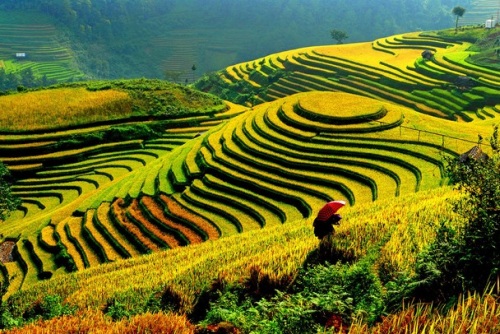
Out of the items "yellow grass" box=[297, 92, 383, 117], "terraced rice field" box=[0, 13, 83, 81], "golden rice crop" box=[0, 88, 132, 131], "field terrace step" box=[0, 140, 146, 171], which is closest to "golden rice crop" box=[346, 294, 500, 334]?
"yellow grass" box=[297, 92, 383, 117]

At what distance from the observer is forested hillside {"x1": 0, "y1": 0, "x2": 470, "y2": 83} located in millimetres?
158375

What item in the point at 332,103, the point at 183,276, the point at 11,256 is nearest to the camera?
the point at 183,276

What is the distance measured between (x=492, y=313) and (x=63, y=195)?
31.7 meters

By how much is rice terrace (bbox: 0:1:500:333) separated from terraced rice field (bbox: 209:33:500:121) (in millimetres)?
362

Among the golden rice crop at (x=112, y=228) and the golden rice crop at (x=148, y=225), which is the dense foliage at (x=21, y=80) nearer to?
the golden rice crop at (x=112, y=228)

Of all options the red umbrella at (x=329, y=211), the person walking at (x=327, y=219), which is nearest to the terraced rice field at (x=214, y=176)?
the person walking at (x=327, y=219)

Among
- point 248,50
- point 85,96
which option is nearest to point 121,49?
point 248,50

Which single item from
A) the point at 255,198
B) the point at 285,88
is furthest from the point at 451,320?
the point at 285,88

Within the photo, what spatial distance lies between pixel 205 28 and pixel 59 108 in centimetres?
15765

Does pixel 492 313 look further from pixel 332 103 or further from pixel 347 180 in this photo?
pixel 332 103

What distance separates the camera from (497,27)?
215 ft

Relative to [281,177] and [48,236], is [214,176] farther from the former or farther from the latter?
[48,236]

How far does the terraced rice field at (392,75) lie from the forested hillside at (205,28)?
259 ft

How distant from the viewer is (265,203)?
21.4 m
